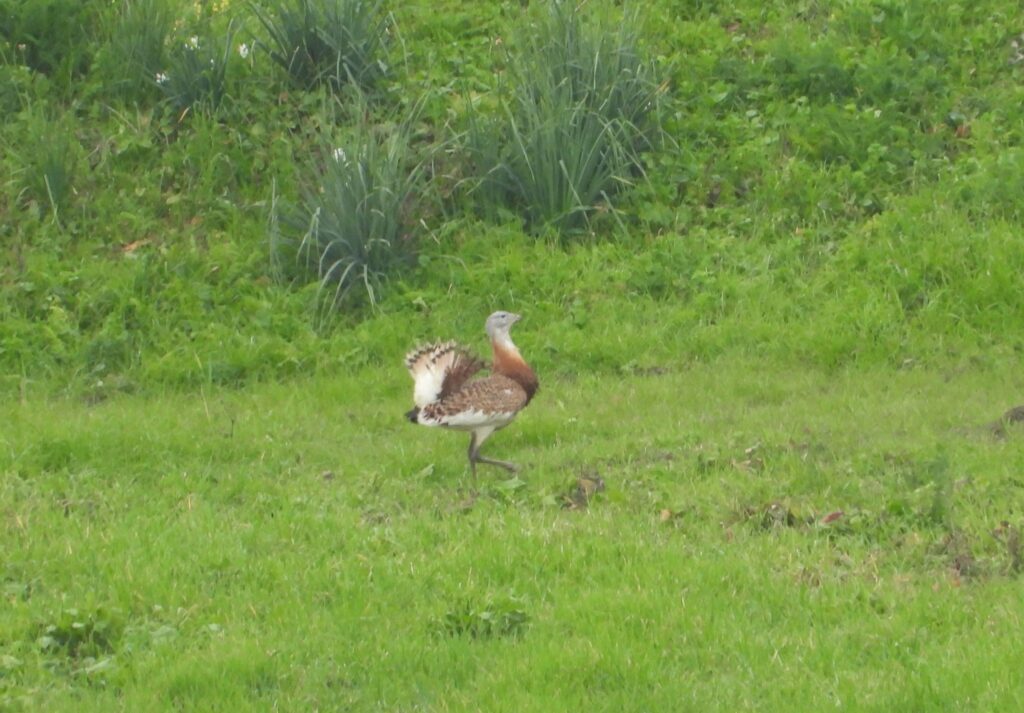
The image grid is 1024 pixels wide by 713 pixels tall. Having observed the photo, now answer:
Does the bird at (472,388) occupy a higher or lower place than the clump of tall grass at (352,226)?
higher

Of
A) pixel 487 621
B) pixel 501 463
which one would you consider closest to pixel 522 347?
pixel 501 463

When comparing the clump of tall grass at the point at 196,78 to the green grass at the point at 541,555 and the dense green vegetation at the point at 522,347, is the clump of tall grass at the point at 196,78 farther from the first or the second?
the green grass at the point at 541,555

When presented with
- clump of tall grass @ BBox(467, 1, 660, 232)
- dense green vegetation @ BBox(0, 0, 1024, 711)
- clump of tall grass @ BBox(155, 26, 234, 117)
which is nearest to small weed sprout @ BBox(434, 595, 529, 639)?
dense green vegetation @ BBox(0, 0, 1024, 711)

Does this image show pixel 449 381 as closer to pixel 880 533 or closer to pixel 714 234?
pixel 880 533

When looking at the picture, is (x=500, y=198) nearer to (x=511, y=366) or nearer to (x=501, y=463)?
(x=511, y=366)

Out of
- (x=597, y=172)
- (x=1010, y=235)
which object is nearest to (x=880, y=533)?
(x=1010, y=235)

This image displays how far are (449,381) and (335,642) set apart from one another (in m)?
3.63

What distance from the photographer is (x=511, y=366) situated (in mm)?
10727

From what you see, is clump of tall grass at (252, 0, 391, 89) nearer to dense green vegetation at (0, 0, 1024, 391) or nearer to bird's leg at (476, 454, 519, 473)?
dense green vegetation at (0, 0, 1024, 391)

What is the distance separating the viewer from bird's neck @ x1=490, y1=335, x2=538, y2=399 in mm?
10633

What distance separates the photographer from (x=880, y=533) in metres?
8.33

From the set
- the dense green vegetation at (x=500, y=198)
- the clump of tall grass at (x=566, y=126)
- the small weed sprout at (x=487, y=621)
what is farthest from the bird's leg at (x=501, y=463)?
the clump of tall grass at (x=566, y=126)

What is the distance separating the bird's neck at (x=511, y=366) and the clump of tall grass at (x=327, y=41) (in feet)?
16.9

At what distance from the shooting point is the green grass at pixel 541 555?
6688 millimetres
